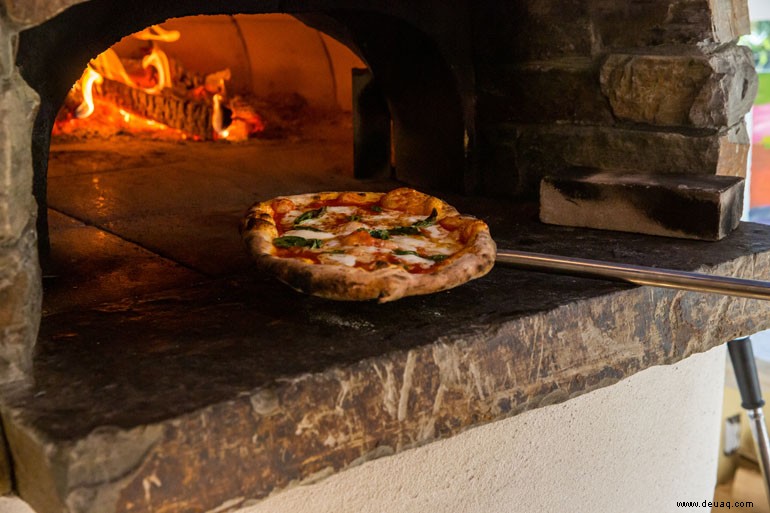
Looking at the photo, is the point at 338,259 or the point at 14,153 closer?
the point at 14,153

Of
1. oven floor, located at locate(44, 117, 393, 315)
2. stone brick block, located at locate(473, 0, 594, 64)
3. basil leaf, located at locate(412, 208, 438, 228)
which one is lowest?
oven floor, located at locate(44, 117, 393, 315)

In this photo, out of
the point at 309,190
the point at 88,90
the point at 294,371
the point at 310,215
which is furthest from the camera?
the point at 88,90

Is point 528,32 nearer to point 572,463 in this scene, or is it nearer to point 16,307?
point 572,463

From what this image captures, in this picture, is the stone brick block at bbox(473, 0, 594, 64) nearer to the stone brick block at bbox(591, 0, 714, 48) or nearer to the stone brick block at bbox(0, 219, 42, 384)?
the stone brick block at bbox(591, 0, 714, 48)

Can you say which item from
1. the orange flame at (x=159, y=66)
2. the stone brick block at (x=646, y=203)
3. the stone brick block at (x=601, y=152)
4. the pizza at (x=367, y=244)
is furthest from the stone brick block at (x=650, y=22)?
the orange flame at (x=159, y=66)

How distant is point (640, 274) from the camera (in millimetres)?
1481

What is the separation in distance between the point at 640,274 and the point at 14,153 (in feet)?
3.36

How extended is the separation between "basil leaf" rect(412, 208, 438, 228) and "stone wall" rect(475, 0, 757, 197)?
22.2 inches

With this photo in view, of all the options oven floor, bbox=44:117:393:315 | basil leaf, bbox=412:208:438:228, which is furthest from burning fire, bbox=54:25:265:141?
basil leaf, bbox=412:208:438:228

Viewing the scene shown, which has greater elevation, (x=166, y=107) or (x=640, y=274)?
(x=166, y=107)

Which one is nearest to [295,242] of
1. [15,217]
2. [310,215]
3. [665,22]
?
[310,215]

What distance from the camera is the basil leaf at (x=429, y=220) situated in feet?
5.27

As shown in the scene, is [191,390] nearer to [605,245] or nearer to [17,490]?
[17,490]

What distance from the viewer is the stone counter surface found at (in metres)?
1.07
